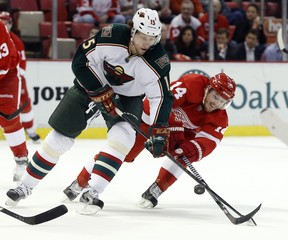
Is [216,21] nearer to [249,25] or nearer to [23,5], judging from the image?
[249,25]

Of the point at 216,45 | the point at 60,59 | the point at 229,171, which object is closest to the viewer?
the point at 229,171

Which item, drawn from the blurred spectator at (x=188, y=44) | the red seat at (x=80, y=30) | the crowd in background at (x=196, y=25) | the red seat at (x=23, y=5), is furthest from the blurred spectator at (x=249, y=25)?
the red seat at (x=23, y=5)

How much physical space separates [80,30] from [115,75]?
4.68 meters

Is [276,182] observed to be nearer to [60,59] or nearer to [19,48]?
[19,48]

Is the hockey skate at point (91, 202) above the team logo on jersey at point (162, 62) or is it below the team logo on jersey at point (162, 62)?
below

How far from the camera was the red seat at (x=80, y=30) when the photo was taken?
9008 mm

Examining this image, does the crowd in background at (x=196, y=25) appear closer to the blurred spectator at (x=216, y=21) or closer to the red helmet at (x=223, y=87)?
the blurred spectator at (x=216, y=21)

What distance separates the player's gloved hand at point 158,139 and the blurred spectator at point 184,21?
5044mm

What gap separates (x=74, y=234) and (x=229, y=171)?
269 cm

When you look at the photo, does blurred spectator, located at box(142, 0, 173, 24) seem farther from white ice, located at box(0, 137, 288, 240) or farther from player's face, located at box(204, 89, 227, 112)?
player's face, located at box(204, 89, 227, 112)

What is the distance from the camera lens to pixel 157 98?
4.34m

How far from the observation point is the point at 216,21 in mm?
9578

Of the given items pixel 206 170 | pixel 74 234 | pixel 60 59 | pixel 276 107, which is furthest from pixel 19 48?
pixel 74 234

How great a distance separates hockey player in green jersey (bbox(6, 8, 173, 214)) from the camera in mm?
4262
